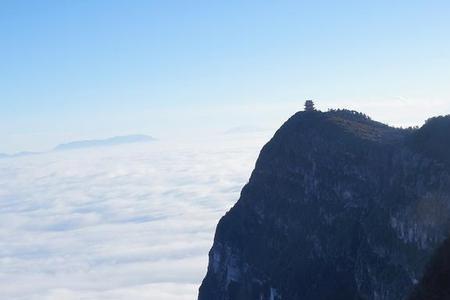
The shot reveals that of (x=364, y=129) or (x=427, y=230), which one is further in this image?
(x=364, y=129)

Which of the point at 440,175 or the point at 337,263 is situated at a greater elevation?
the point at 440,175

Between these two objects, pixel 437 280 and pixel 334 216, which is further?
pixel 334 216

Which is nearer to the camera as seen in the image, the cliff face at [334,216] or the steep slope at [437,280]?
the steep slope at [437,280]

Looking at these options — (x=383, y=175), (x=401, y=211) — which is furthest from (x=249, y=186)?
(x=401, y=211)

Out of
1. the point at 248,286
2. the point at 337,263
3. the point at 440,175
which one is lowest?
the point at 248,286

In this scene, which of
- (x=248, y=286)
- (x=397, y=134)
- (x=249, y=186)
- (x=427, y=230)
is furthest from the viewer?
(x=249, y=186)

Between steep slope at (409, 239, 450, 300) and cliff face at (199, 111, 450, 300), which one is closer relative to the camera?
steep slope at (409, 239, 450, 300)

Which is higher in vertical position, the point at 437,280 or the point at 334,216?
the point at 437,280

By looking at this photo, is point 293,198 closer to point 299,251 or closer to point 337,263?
A: point 299,251
